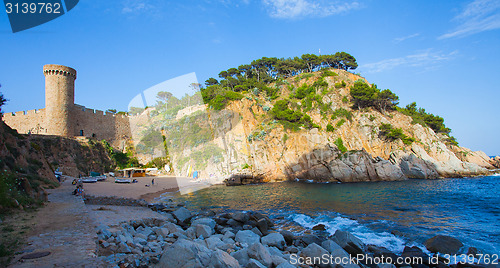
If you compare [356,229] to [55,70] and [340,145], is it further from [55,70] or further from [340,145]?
[55,70]

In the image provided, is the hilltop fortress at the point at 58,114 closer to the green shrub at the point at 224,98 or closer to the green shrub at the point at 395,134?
the green shrub at the point at 224,98

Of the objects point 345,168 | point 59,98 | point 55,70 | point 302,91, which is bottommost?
point 345,168

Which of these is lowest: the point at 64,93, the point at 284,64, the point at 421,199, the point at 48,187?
the point at 421,199

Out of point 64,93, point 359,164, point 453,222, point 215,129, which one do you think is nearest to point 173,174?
point 215,129

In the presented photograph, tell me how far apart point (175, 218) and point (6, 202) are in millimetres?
6009

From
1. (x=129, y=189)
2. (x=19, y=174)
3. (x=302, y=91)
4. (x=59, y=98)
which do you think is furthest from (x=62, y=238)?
(x=302, y=91)

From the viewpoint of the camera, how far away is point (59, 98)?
29297 millimetres

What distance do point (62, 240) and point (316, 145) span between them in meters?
31.0

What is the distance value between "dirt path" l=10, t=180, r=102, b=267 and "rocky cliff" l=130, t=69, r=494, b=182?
25505 mm

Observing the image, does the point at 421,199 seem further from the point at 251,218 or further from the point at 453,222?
the point at 251,218

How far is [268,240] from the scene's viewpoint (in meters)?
8.00

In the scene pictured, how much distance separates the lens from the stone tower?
2881cm

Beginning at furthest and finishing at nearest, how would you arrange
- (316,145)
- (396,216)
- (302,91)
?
1. (302,91)
2. (316,145)
3. (396,216)

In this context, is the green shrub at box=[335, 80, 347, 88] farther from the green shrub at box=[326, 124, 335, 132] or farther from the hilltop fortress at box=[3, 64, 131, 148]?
the hilltop fortress at box=[3, 64, 131, 148]
